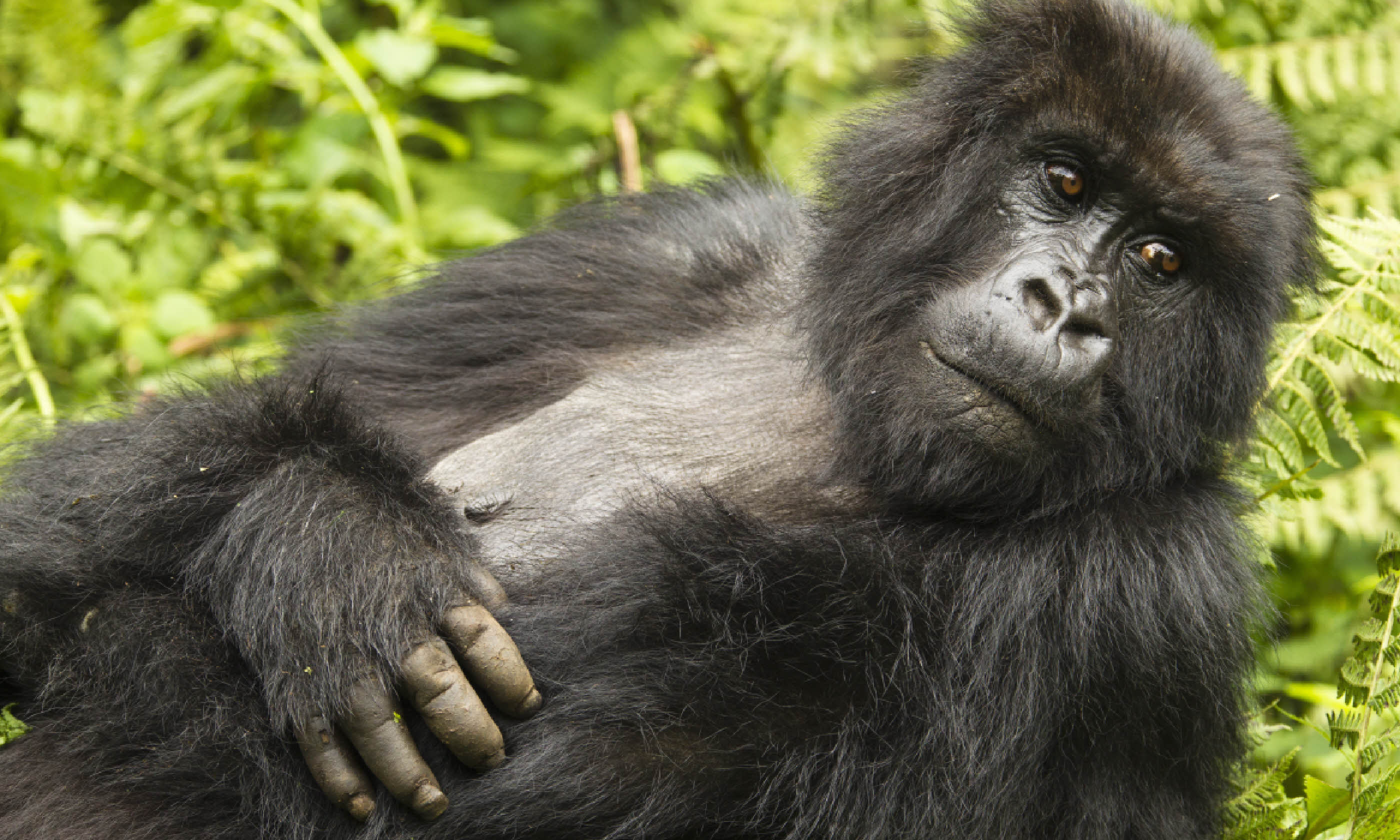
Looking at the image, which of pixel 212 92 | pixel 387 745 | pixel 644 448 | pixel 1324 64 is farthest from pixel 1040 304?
pixel 212 92

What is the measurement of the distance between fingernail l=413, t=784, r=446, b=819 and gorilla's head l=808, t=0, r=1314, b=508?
1103 millimetres

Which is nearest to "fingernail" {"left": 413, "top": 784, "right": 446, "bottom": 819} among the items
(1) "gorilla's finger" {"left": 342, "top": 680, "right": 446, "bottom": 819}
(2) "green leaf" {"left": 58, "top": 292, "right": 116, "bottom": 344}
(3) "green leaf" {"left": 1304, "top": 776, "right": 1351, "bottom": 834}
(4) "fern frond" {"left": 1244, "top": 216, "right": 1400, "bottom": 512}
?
(1) "gorilla's finger" {"left": 342, "top": 680, "right": 446, "bottom": 819}

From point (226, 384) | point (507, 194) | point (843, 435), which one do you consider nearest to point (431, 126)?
point (507, 194)

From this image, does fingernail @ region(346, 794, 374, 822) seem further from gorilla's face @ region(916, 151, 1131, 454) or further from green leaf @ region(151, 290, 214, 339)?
green leaf @ region(151, 290, 214, 339)

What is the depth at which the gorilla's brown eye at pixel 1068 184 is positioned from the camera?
269 cm

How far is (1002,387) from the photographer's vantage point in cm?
251

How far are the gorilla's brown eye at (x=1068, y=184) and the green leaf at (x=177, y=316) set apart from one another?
118 inches

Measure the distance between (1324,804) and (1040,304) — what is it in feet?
3.83

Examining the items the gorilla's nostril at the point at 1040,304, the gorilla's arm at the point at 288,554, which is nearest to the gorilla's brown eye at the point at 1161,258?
the gorilla's nostril at the point at 1040,304

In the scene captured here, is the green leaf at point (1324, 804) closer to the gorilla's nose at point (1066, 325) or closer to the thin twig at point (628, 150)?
the gorilla's nose at point (1066, 325)

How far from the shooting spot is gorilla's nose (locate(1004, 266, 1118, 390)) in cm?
247

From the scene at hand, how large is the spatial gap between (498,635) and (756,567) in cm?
52

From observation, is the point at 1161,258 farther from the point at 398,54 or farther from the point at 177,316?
the point at 177,316

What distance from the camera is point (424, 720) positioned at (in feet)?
7.52
